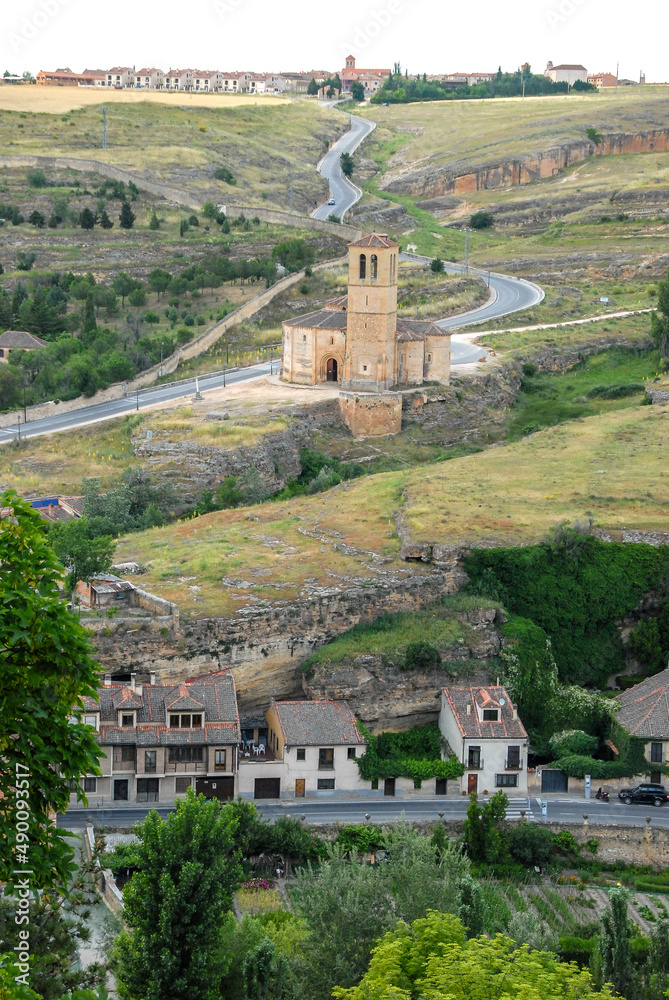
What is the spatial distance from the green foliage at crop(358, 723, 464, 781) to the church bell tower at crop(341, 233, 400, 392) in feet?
102

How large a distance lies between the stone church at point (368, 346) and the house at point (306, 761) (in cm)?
3018

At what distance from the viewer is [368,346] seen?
71312mm

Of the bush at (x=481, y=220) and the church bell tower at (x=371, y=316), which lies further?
the bush at (x=481, y=220)

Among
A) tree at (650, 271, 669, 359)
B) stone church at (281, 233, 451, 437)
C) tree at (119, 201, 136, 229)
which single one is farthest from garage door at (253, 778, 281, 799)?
tree at (119, 201, 136, 229)

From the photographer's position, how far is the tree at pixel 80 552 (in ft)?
142

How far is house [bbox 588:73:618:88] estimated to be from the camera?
7677 inches

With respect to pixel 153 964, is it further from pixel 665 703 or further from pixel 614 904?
pixel 665 703

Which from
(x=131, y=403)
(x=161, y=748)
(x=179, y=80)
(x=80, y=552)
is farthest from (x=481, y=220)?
(x=161, y=748)

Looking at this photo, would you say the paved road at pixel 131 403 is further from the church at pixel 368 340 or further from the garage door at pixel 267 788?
the garage door at pixel 267 788

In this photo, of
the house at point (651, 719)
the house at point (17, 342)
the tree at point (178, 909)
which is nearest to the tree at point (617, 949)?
the tree at point (178, 909)

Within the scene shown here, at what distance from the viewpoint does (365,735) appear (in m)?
42.1

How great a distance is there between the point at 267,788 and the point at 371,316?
3473 cm

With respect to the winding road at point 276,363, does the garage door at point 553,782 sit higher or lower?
lower

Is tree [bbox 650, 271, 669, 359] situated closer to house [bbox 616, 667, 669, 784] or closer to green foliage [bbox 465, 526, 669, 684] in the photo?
green foliage [bbox 465, 526, 669, 684]
